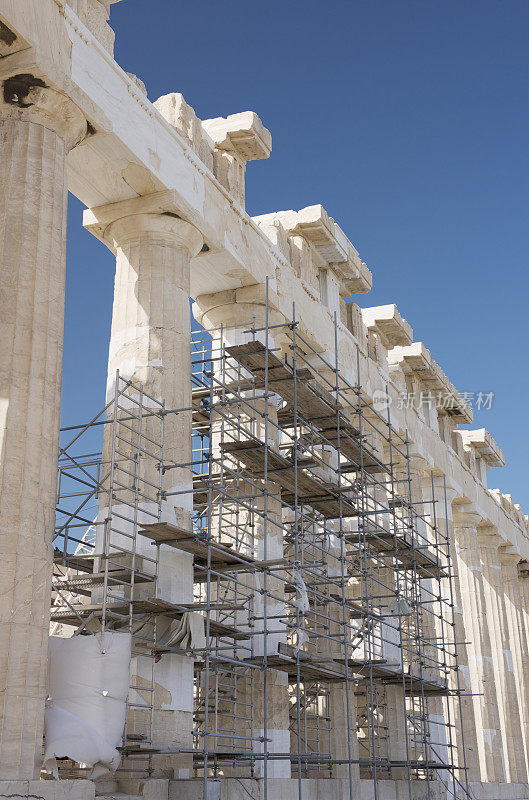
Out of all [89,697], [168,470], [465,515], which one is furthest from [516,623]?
[89,697]

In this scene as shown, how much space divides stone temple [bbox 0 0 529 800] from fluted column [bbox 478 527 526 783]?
37.4 feet

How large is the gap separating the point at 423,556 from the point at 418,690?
4.43 m

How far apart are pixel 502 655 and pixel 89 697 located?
33556mm

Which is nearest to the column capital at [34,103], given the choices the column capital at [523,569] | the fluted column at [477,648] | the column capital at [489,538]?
the fluted column at [477,648]

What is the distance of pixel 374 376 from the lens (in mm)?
34688

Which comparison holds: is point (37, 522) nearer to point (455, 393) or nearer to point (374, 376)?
point (374, 376)

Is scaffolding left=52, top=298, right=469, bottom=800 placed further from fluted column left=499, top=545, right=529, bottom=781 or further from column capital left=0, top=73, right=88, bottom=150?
fluted column left=499, top=545, right=529, bottom=781

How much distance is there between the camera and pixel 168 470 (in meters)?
20.0

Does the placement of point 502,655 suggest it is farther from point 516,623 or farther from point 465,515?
point 516,623

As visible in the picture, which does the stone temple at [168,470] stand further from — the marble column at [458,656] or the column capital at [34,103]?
the marble column at [458,656]

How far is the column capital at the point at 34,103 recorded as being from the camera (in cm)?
1688

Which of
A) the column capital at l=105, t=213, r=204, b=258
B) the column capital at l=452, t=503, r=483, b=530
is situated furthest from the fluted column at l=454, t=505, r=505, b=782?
the column capital at l=105, t=213, r=204, b=258

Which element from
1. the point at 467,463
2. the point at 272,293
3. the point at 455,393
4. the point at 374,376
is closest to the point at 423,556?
the point at 374,376

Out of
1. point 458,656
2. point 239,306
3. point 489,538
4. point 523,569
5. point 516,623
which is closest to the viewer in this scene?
point 239,306
